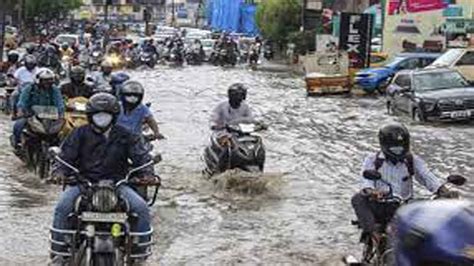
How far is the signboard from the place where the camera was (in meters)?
39.7

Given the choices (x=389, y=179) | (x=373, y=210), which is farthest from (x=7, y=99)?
(x=373, y=210)

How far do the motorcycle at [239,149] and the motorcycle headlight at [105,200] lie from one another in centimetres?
623

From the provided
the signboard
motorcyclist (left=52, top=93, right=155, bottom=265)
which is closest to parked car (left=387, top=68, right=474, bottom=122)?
the signboard

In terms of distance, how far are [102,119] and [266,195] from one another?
609 cm

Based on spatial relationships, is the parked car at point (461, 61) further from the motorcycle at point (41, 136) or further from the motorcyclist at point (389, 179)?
the motorcyclist at point (389, 179)

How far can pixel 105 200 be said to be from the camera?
6723mm

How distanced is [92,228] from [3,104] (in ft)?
57.4

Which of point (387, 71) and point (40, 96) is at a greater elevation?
point (40, 96)

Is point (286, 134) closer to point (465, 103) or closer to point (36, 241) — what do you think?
point (465, 103)

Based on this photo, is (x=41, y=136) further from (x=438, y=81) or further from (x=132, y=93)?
(x=438, y=81)

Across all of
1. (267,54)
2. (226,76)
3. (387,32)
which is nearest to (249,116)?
(226,76)

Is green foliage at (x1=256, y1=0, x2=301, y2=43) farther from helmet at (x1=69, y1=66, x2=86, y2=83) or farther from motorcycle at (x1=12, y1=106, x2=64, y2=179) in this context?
motorcycle at (x1=12, y1=106, x2=64, y2=179)

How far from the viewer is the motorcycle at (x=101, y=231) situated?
21.5ft

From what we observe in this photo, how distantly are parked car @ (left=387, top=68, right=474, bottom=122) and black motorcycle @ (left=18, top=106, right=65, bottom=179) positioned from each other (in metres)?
12.3
